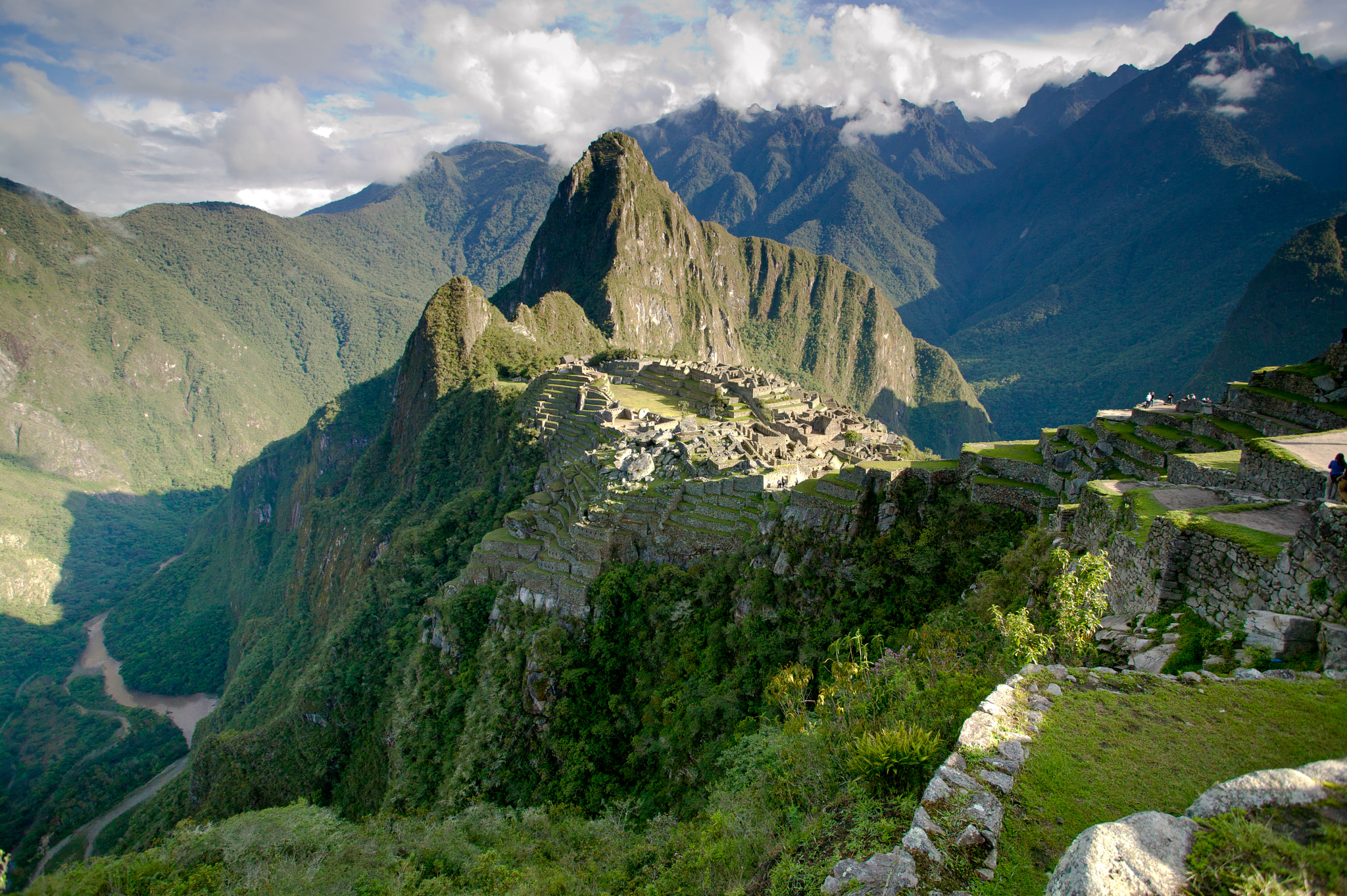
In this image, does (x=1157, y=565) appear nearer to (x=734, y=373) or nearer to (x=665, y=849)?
(x=665, y=849)

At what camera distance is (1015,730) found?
19.4 ft

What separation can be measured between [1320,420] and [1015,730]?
12.9 m

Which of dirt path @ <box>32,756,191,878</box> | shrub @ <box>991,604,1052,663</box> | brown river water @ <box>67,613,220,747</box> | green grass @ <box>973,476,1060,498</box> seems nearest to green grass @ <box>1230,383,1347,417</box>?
green grass @ <box>973,476,1060,498</box>

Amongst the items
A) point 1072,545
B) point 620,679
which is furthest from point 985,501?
point 620,679

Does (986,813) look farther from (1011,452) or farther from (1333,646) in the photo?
(1011,452)

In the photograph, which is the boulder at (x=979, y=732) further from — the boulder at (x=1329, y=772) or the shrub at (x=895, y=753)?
the boulder at (x=1329, y=772)

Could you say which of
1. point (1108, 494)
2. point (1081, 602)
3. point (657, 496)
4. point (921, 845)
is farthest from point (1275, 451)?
point (657, 496)

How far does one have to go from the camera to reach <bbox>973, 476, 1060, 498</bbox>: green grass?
13648 millimetres

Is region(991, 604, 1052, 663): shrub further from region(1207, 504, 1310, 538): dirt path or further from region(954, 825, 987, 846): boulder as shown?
region(954, 825, 987, 846): boulder

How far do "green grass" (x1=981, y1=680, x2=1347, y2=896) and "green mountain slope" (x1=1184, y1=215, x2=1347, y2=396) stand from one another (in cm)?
13229

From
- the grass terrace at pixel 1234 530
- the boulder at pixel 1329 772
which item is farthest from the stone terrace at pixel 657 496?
the boulder at pixel 1329 772

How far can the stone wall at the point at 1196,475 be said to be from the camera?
10.4m

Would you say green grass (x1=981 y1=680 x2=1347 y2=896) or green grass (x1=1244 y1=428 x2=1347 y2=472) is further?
green grass (x1=1244 y1=428 x2=1347 y2=472)

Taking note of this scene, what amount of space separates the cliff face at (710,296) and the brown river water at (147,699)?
6555 cm
